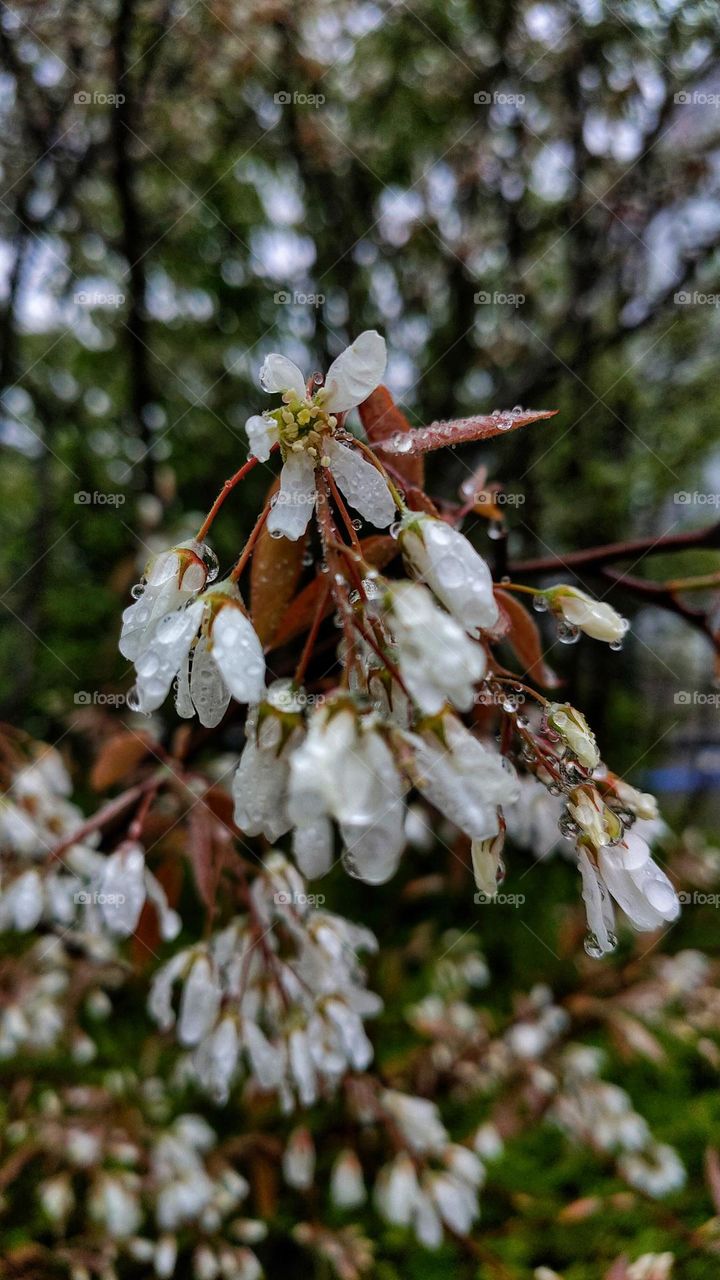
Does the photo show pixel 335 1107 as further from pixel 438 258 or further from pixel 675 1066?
pixel 438 258

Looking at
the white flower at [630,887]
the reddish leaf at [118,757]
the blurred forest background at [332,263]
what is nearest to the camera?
the white flower at [630,887]

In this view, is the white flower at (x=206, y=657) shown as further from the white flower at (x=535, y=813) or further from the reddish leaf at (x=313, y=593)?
the white flower at (x=535, y=813)

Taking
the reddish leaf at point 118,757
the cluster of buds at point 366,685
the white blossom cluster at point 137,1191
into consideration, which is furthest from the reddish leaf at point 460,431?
the white blossom cluster at point 137,1191

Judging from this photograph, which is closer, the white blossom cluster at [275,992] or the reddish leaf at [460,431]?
the reddish leaf at [460,431]

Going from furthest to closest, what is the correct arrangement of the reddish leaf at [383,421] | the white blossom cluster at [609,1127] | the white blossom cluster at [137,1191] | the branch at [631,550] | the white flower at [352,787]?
the white blossom cluster at [609,1127], the white blossom cluster at [137,1191], the branch at [631,550], the reddish leaf at [383,421], the white flower at [352,787]

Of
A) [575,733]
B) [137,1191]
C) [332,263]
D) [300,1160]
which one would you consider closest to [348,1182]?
[300,1160]

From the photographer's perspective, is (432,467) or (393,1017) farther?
(432,467)

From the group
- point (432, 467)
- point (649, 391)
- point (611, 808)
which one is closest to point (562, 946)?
point (432, 467)
